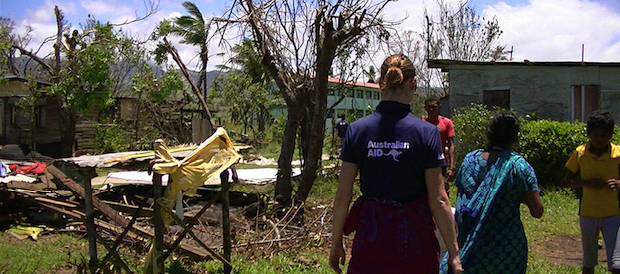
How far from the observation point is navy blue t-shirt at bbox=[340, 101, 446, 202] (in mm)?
2578

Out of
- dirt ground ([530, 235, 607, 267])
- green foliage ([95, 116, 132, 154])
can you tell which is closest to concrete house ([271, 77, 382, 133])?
dirt ground ([530, 235, 607, 267])

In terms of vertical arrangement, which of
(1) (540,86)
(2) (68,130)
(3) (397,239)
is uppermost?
(1) (540,86)

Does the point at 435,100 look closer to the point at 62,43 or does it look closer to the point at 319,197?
the point at 319,197

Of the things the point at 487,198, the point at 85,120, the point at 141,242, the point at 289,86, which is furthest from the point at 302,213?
the point at 85,120

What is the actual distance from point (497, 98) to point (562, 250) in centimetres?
674

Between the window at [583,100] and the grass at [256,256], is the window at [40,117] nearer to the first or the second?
the grass at [256,256]

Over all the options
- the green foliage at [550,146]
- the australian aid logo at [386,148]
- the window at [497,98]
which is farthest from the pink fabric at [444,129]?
the window at [497,98]

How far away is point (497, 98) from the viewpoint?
12594 millimetres

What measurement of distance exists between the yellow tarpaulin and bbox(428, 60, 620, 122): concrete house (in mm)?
8717

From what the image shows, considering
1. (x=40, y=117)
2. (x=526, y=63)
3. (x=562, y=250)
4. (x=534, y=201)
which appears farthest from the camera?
(x=40, y=117)

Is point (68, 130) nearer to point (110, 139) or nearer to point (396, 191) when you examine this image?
point (110, 139)

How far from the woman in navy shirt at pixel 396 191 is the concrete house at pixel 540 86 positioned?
399 inches

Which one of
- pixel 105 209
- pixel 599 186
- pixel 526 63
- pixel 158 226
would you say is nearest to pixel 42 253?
pixel 105 209

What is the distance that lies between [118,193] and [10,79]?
12.0m
